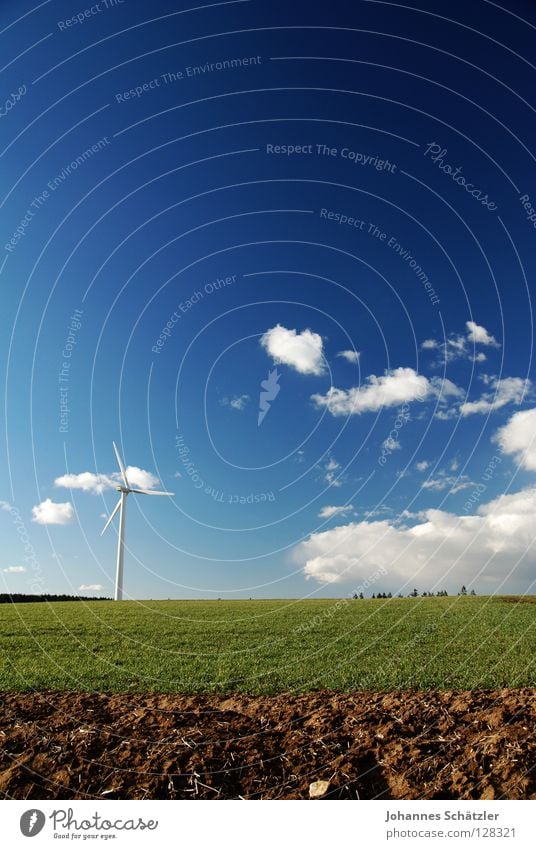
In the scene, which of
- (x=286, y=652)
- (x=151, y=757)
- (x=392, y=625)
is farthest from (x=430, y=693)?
(x=392, y=625)

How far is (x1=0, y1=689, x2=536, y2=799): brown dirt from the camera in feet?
30.6

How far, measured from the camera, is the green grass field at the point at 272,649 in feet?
59.3

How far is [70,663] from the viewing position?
21.8 m
